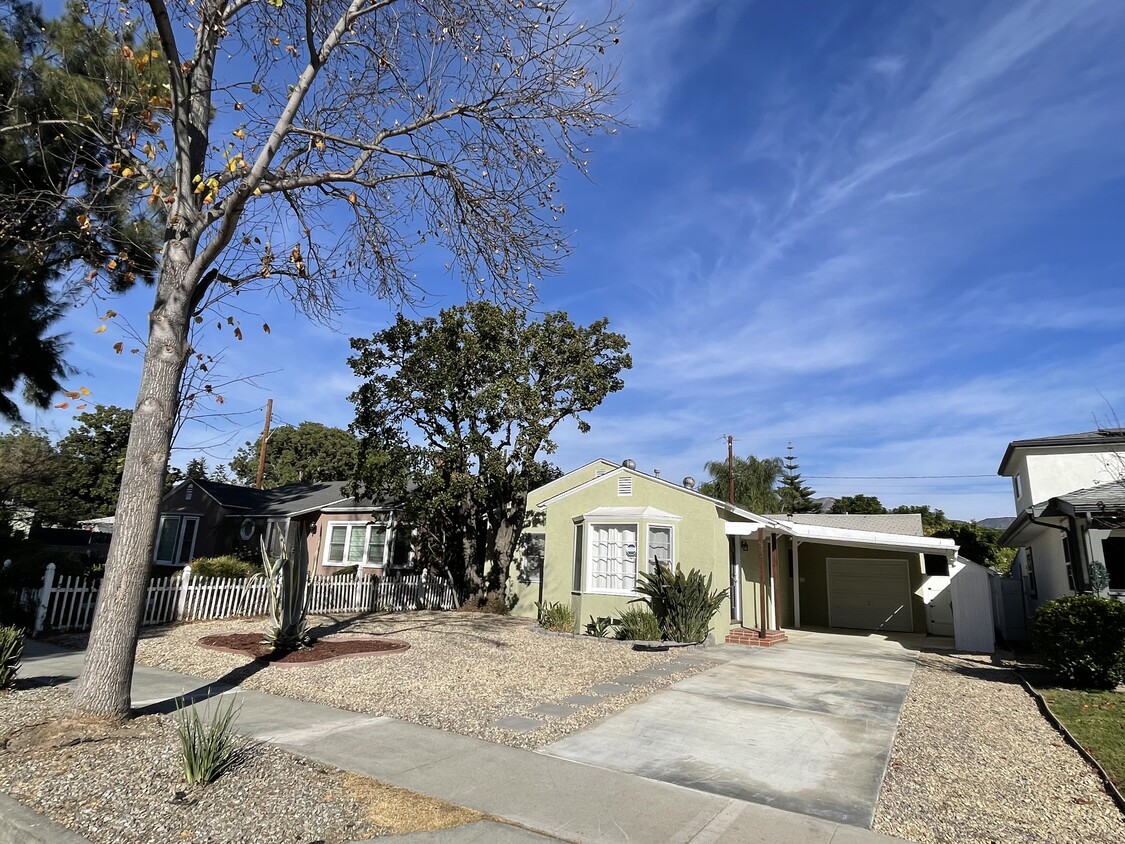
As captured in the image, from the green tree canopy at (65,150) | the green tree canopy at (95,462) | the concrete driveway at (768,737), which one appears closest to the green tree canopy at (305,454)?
the green tree canopy at (95,462)

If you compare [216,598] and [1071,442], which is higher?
[1071,442]

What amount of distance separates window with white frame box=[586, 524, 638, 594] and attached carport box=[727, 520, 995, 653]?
3366 millimetres

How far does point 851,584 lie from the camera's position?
63.7ft

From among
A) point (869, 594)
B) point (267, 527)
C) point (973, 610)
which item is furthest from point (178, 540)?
point (973, 610)

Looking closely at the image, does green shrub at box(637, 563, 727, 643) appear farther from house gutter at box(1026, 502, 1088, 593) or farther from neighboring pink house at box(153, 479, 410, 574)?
neighboring pink house at box(153, 479, 410, 574)

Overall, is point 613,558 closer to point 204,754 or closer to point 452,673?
point 452,673

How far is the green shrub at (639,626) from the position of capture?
13352mm

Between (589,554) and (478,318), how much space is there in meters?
7.89

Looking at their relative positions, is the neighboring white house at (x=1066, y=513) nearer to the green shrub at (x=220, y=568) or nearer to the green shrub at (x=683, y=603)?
the green shrub at (x=683, y=603)

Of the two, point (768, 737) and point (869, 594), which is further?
point (869, 594)

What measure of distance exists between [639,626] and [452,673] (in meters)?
5.18

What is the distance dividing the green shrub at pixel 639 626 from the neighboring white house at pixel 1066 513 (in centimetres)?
762

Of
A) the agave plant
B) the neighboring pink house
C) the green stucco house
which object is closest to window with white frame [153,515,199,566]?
the neighboring pink house

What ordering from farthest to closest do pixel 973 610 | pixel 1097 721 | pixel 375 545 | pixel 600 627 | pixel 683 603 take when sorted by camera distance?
1. pixel 375 545
2. pixel 600 627
3. pixel 973 610
4. pixel 683 603
5. pixel 1097 721
